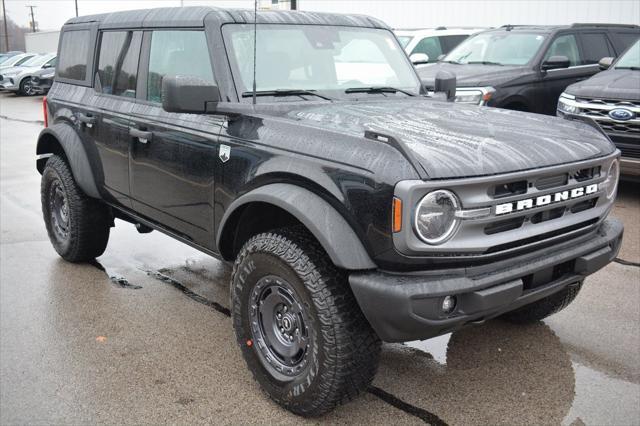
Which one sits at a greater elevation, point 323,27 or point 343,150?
point 323,27

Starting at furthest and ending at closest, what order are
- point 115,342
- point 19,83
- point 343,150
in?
point 19,83
point 115,342
point 343,150

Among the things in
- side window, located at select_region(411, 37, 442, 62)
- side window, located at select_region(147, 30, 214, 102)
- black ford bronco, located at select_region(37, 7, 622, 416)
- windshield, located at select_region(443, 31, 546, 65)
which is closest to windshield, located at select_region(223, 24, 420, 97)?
black ford bronco, located at select_region(37, 7, 622, 416)

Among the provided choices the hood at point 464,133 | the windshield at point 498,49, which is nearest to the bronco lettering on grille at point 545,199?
the hood at point 464,133

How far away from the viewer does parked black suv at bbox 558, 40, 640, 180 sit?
22.7 feet

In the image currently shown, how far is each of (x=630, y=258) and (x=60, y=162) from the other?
4.77 m

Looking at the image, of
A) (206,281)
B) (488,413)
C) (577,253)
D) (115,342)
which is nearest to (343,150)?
(577,253)

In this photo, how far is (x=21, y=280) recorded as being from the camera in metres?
4.96

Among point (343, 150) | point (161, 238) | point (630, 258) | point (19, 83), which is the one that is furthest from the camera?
point (19, 83)

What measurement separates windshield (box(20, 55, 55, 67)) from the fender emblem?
27.3 metres

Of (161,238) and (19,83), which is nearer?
(161,238)

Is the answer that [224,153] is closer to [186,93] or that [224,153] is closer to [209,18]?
[186,93]

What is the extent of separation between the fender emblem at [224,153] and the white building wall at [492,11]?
1488cm

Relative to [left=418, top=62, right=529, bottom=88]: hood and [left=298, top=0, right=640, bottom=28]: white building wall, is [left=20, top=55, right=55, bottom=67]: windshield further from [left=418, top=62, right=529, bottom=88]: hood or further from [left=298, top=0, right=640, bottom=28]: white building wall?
[left=418, top=62, right=529, bottom=88]: hood

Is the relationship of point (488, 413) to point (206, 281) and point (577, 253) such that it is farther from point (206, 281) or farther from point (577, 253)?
point (206, 281)
